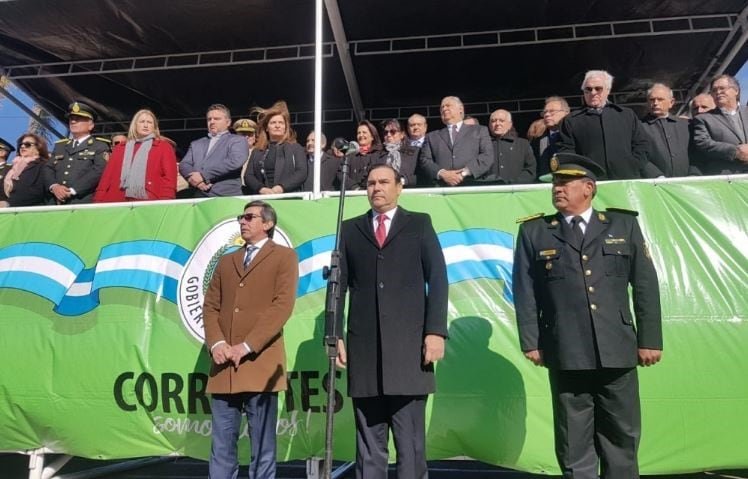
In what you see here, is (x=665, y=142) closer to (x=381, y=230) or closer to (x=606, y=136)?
(x=606, y=136)

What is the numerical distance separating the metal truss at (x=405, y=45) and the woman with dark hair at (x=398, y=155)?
1.47 metres

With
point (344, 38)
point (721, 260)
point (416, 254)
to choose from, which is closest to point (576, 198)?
point (416, 254)

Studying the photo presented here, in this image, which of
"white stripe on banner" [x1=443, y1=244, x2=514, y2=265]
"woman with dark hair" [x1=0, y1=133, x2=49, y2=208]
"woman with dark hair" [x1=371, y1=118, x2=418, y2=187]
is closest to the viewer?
"white stripe on banner" [x1=443, y1=244, x2=514, y2=265]

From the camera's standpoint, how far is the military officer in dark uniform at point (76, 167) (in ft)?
14.3

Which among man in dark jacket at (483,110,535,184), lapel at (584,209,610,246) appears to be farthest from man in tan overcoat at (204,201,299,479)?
man in dark jacket at (483,110,535,184)

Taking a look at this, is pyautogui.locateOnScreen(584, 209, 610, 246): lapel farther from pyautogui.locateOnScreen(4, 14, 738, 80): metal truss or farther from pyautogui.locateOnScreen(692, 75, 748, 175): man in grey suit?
pyautogui.locateOnScreen(4, 14, 738, 80): metal truss

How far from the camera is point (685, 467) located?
9.55ft

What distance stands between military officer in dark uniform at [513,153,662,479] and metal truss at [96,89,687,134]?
4.75 metres

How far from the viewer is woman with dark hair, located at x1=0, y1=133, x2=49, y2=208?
4.56 metres

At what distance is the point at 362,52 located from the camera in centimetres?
595

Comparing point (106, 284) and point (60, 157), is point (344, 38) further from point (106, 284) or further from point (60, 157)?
point (106, 284)

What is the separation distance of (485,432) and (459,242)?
1.15 meters

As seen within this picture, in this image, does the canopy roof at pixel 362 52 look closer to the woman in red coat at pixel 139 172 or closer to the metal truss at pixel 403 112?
the metal truss at pixel 403 112

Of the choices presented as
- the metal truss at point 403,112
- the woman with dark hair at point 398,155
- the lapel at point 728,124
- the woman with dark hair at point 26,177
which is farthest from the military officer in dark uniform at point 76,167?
the lapel at point 728,124
